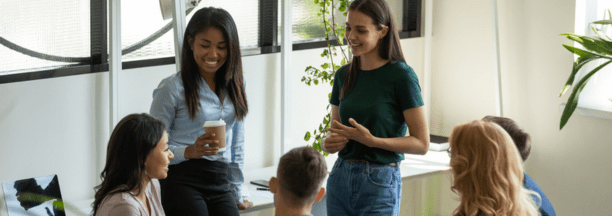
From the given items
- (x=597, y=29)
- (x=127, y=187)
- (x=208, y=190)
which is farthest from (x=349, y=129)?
(x=597, y=29)

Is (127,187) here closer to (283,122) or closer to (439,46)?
(283,122)

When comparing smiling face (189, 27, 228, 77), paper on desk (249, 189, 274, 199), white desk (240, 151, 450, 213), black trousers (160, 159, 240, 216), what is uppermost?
smiling face (189, 27, 228, 77)

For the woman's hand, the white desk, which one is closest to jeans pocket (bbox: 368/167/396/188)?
the woman's hand

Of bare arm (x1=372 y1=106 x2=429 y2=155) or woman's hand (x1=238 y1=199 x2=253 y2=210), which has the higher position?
bare arm (x1=372 y1=106 x2=429 y2=155)

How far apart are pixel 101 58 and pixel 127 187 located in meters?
1.30

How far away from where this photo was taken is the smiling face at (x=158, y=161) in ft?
6.37

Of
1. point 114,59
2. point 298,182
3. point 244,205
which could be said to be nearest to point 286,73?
point 114,59

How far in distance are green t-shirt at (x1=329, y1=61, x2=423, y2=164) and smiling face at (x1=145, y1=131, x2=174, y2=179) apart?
0.61m

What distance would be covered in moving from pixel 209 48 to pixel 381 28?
606 millimetres

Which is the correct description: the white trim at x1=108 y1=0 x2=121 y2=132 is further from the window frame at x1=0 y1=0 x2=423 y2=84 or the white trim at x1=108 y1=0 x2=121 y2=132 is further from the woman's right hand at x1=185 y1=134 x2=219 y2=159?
the woman's right hand at x1=185 y1=134 x2=219 y2=159

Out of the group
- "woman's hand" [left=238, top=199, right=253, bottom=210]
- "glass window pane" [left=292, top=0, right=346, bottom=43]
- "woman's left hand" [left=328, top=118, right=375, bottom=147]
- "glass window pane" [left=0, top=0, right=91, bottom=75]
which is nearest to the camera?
"woman's left hand" [left=328, top=118, right=375, bottom=147]

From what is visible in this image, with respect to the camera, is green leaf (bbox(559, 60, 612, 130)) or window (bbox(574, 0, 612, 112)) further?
window (bbox(574, 0, 612, 112))

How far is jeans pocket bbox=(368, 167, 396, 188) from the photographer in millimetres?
2107

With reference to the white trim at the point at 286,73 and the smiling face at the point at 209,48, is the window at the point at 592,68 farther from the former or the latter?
the smiling face at the point at 209,48
